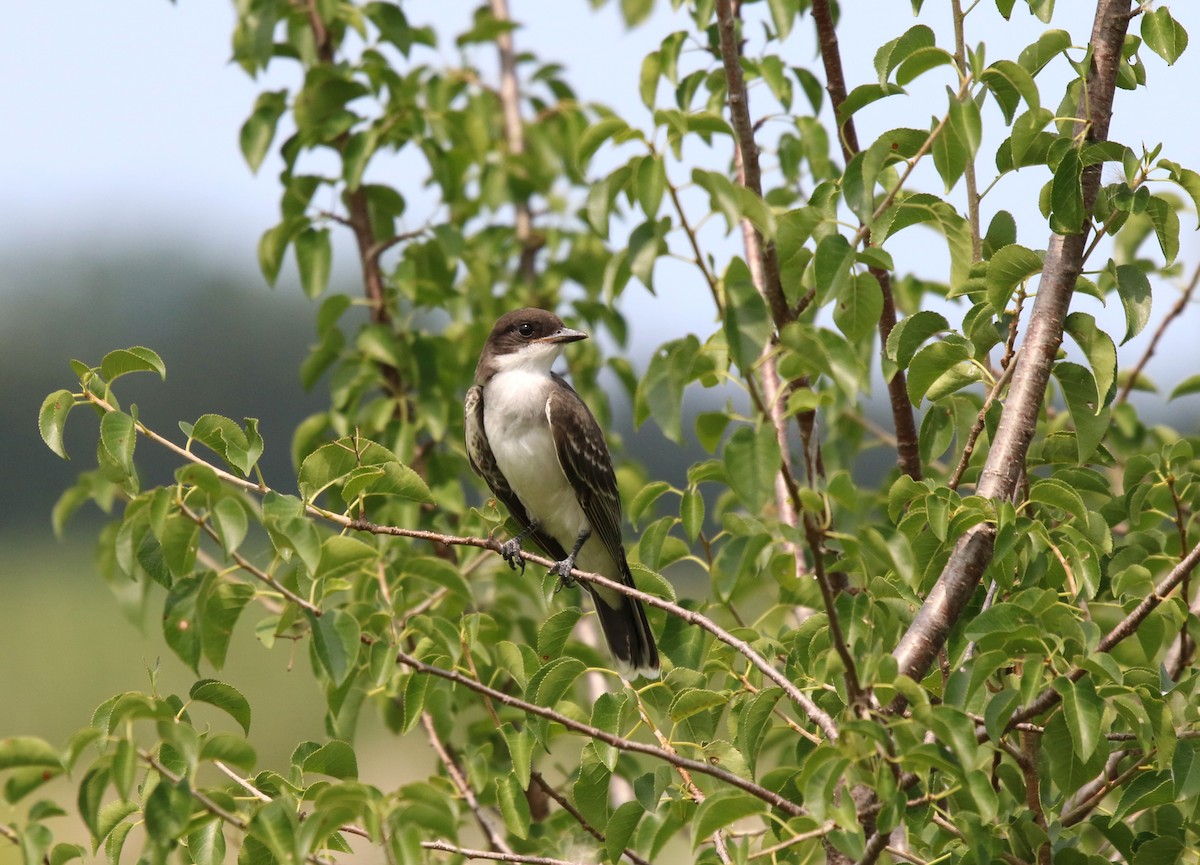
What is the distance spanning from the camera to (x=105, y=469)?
2.64 meters

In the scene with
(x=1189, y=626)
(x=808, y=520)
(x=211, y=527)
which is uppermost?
(x=808, y=520)

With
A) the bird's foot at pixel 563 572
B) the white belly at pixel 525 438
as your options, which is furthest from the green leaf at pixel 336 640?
the white belly at pixel 525 438

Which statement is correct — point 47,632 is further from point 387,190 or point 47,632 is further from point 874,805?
point 874,805

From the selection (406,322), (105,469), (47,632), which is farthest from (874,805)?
(47,632)

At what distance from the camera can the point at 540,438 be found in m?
5.95

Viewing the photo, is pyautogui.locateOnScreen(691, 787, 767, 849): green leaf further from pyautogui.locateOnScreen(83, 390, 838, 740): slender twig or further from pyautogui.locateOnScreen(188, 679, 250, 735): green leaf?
pyautogui.locateOnScreen(188, 679, 250, 735): green leaf

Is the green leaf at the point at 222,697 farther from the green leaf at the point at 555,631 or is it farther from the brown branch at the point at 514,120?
the brown branch at the point at 514,120

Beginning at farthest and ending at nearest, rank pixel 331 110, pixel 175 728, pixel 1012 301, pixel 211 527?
pixel 331 110
pixel 1012 301
pixel 211 527
pixel 175 728

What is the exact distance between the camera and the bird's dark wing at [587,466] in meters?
5.90

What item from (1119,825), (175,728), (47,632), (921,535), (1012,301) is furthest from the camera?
(47,632)

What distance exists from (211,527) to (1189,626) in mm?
2264

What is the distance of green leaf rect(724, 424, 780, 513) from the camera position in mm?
2240

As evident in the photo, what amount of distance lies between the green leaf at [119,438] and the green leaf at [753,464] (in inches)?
47.3

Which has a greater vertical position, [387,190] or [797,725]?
[387,190]
